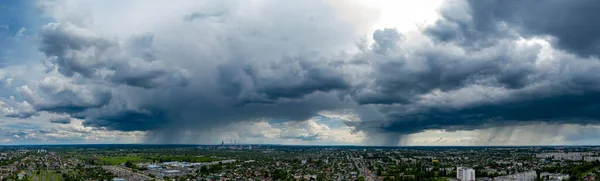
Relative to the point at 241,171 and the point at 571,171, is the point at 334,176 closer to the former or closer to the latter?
the point at 241,171

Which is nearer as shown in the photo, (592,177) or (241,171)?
(592,177)

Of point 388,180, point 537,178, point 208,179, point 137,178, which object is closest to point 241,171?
point 208,179

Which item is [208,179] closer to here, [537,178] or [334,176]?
[334,176]

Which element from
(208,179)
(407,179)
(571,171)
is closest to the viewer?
(407,179)

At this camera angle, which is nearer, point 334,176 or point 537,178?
point 537,178

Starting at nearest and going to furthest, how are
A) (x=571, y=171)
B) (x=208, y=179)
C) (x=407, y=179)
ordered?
(x=407, y=179)
(x=208, y=179)
(x=571, y=171)

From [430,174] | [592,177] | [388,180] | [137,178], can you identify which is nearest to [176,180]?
[137,178]

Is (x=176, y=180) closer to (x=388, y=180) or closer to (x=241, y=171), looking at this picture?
(x=241, y=171)
